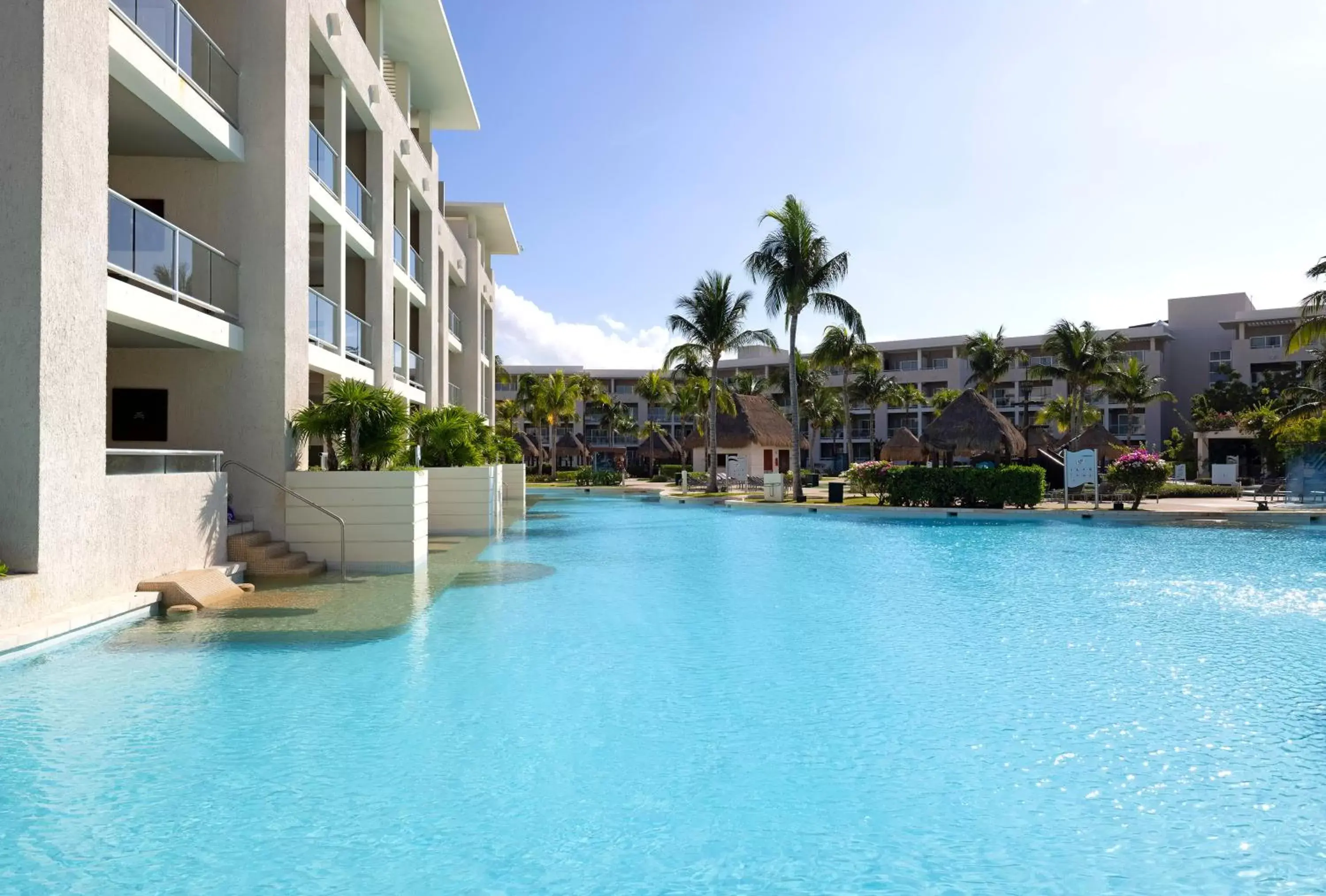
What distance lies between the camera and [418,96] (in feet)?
84.0

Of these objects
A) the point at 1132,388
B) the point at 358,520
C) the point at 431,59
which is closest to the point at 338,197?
the point at 358,520

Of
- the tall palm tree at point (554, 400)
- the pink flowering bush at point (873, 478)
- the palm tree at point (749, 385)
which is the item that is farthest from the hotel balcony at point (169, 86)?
the palm tree at point (749, 385)

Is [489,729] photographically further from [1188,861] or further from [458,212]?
[458,212]

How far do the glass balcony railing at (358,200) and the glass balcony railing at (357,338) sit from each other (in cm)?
199

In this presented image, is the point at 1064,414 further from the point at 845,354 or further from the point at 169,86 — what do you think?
the point at 169,86

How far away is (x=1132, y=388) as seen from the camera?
50.8 metres

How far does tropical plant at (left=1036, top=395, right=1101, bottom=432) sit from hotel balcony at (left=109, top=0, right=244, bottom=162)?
151ft

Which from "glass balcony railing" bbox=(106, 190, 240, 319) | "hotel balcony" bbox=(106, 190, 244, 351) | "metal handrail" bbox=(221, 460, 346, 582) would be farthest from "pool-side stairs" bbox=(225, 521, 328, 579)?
"glass balcony railing" bbox=(106, 190, 240, 319)

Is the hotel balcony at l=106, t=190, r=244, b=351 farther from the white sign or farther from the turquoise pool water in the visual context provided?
the white sign

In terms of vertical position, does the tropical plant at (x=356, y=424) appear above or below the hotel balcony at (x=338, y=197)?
below

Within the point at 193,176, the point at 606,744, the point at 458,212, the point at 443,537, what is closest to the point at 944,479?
the point at 443,537

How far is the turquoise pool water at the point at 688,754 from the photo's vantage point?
4.02 meters

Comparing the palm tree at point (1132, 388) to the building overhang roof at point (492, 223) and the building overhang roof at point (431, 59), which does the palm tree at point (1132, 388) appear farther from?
the building overhang roof at point (431, 59)

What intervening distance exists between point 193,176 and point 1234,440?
56.4 metres
